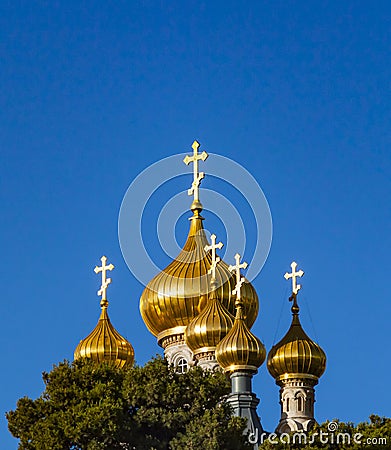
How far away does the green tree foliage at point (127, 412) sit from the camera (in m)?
34.2

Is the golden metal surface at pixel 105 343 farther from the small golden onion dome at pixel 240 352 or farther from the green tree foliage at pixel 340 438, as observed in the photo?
the green tree foliage at pixel 340 438

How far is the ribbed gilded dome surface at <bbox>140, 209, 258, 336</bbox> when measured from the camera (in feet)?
156

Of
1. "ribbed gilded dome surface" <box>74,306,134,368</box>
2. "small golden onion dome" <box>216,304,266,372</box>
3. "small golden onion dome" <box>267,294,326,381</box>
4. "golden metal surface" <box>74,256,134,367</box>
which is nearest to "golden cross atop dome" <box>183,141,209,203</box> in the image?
"golden metal surface" <box>74,256,134,367</box>

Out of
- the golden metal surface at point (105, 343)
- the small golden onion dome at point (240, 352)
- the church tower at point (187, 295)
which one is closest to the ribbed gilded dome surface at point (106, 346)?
the golden metal surface at point (105, 343)

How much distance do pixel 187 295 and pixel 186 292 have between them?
10 cm

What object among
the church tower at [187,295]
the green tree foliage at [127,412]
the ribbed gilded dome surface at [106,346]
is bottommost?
the green tree foliage at [127,412]

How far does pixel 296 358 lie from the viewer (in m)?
45.6

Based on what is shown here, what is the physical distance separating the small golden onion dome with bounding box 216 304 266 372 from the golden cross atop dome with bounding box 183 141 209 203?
8.04 m

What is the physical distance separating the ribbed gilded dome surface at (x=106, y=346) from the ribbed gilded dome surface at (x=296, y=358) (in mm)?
4845

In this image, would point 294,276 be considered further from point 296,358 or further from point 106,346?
point 106,346

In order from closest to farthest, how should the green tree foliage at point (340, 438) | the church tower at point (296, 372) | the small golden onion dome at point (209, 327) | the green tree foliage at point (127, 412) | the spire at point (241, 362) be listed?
the green tree foliage at point (127, 412) → the green tree foliage at point (340, 438) → the spire at point (241, 362) → the small golden onion dome at point (209, 327) → the church tower at point (296, 372)

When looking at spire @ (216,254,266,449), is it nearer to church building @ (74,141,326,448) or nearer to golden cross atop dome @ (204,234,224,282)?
church building @ (74,141,326,448)

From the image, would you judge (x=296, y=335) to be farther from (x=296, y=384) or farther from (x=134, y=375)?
(x=134, y=375)

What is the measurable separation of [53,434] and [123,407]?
1.74 metres
